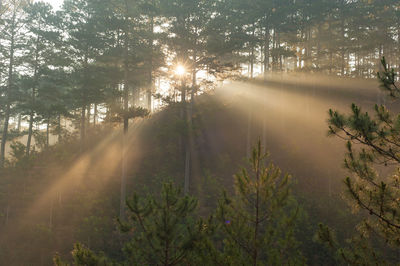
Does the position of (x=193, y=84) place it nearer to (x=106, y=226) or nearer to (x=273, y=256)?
(x=106, y=226)

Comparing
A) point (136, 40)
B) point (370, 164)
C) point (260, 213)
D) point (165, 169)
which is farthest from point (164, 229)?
point (136, 40)

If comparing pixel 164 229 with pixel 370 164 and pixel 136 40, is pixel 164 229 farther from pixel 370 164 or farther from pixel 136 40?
pixel 136 40

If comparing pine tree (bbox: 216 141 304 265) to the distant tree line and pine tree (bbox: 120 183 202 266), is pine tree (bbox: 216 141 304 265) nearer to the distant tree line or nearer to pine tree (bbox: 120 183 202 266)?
pine tree (bbox: 120 183 202 266)

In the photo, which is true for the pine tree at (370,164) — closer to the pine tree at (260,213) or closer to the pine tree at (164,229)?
the pine tree at (260,213)

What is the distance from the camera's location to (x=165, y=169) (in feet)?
73.0

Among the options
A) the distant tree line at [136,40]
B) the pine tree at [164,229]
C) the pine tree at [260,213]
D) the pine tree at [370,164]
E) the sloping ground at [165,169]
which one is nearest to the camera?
the pine tree at [370,164]

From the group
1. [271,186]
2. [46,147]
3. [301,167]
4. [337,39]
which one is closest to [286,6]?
[337,39]

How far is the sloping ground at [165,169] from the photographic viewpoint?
15.2 m

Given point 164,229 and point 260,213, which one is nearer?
point 164,229

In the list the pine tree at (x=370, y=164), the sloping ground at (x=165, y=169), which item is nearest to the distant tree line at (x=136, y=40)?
the sloping ground at (x=165, y=169)

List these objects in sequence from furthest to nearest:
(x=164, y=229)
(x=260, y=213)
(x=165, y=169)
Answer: (x=165, y=169) < (x=260, y=213) < (x=164, y=229)

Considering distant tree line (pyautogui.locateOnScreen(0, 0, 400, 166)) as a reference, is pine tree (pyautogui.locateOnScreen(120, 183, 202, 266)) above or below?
below

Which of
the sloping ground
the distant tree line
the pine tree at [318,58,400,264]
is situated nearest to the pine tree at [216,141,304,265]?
the pine tree at [318,58,400,264]

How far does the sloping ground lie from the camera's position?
599 inches
